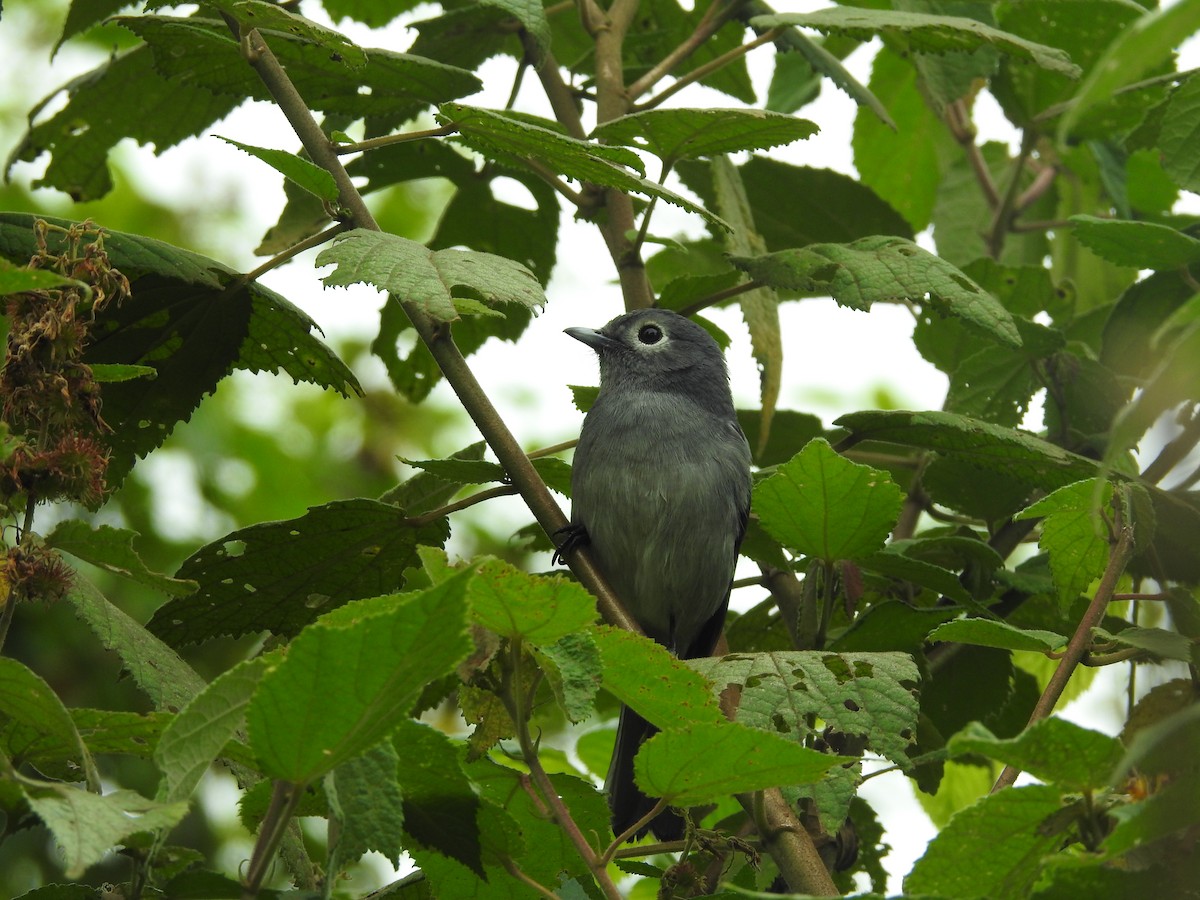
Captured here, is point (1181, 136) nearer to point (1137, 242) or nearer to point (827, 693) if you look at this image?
point (1137, 242)

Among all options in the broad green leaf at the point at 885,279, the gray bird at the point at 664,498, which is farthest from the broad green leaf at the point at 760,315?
the gray bird at the point at 664,498

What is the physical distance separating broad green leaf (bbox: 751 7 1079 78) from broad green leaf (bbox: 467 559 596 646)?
6.15ft

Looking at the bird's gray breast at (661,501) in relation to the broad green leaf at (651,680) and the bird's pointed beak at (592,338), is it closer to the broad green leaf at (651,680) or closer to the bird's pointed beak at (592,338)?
the bird's pointed beak at (592,338)

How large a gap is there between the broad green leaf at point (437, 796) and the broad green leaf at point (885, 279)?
151cm

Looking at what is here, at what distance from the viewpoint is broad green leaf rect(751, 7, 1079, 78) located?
10.4ft

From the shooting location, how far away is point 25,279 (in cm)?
164

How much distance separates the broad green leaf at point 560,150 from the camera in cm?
243

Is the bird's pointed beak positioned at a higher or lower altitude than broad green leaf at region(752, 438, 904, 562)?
higher

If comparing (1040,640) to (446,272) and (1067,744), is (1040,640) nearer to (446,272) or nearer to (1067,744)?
(1067,744)

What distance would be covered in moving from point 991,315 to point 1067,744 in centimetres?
154

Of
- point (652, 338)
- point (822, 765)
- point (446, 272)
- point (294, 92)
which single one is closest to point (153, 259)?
point (294, 92)

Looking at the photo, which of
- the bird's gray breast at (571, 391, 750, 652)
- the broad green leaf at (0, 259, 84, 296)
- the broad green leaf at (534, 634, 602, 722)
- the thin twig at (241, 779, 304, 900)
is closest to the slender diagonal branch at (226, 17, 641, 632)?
the broad green leaf at (534, 634, 602, 722)

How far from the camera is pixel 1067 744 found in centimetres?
166

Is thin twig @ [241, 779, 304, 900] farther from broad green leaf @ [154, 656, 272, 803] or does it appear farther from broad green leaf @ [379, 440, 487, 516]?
broad green leaf @ [379, 440, 487, 516]
